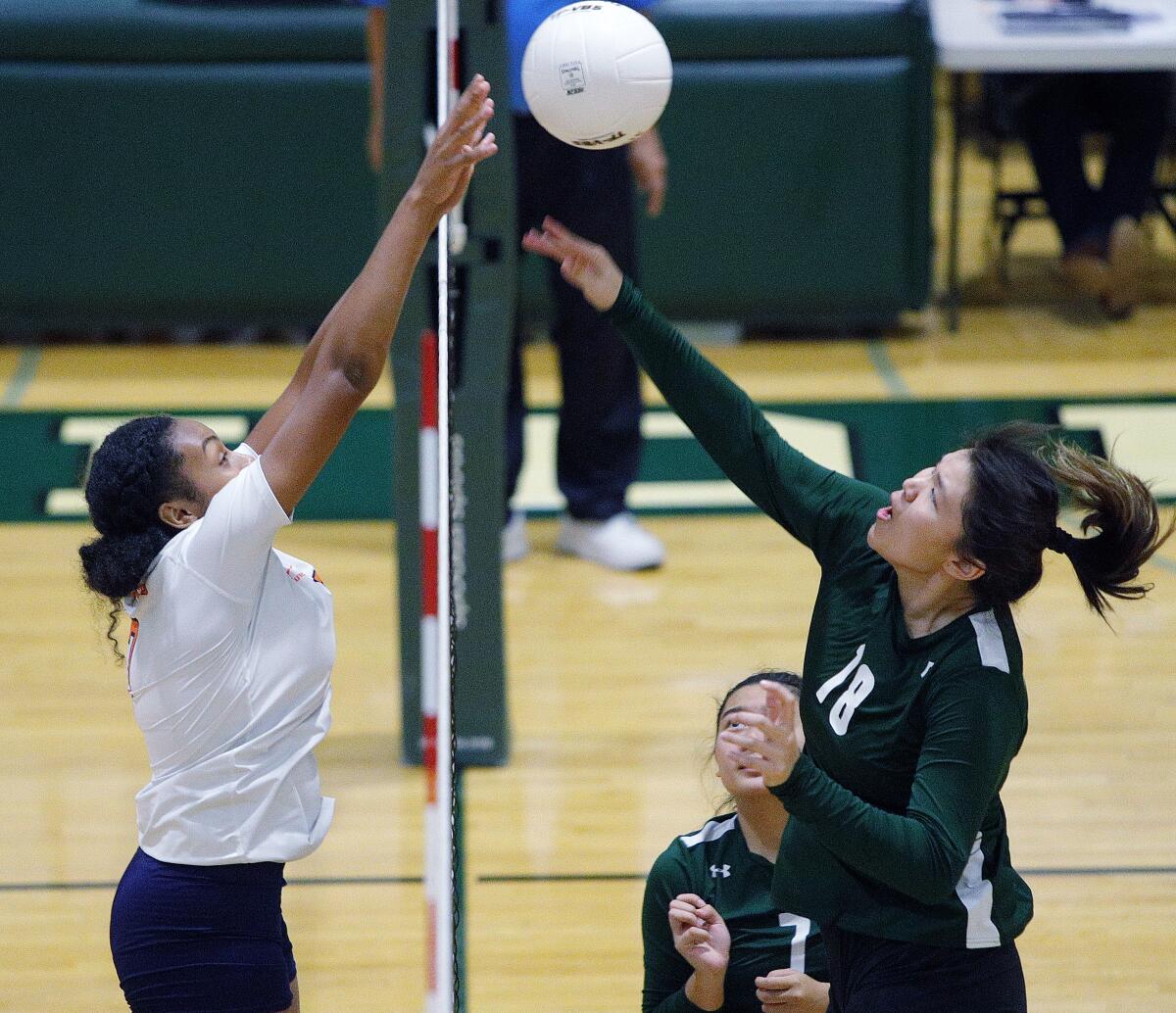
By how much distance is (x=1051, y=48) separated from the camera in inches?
304

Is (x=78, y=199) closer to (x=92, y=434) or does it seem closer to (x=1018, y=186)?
(x=92, y=434)

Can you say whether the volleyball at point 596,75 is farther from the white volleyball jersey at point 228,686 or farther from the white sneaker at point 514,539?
the white sneaker at point 514,539

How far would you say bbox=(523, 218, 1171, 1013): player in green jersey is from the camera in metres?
2.49

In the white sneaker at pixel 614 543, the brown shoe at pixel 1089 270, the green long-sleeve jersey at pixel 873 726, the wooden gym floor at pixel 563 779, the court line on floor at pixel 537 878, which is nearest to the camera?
the green long-sleeve jersey at pixel 873 726

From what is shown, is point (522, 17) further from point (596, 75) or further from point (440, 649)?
point (440, 649)

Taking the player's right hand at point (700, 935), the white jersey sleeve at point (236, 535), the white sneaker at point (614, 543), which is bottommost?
the white sneaker at point (614, 543)

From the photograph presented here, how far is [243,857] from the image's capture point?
2840 millimetres

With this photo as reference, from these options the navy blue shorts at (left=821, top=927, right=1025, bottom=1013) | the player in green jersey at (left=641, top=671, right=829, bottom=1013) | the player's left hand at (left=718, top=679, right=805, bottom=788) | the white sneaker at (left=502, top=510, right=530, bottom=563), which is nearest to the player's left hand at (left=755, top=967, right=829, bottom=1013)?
the player in green jersey at (left=641, top=671, right=829, bottom=1013)

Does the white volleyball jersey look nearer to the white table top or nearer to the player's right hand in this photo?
the player's right hand

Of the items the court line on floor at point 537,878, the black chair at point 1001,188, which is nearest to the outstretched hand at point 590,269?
the court line on floor at point 537,878

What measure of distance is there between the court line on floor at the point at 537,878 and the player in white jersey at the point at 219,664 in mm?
1378

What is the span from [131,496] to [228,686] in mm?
340

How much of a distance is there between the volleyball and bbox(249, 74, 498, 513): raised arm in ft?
2.07

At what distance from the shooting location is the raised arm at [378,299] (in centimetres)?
286
